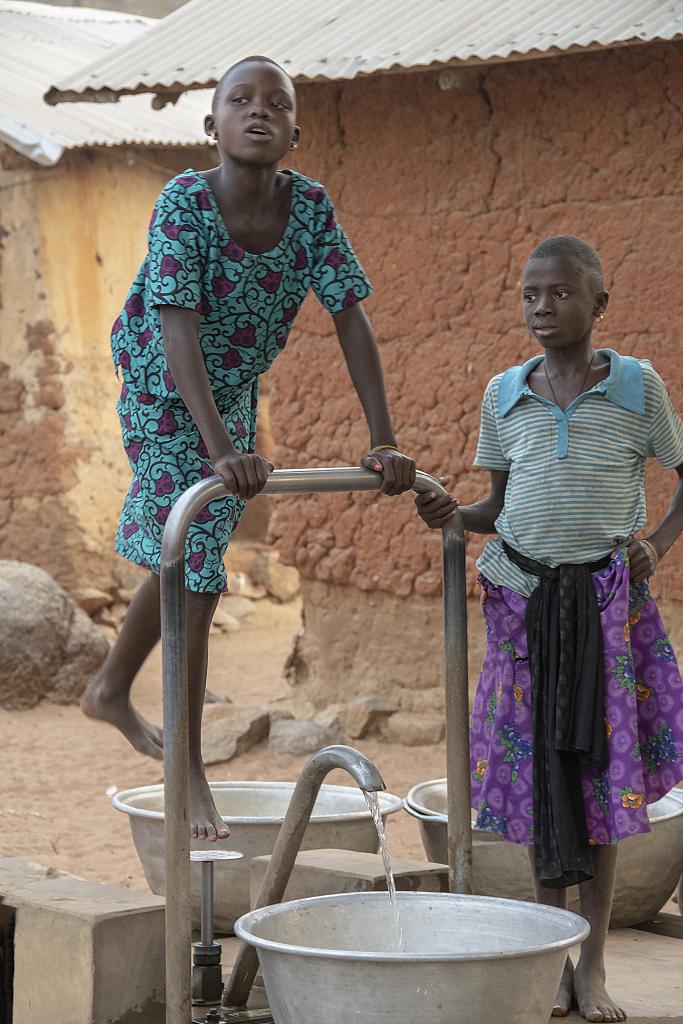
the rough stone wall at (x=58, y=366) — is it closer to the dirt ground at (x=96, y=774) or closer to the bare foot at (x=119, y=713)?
the dirt ground at (x=96, y=774)

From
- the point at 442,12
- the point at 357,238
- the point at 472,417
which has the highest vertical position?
the point at 442,12

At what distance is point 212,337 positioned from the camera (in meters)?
3.11

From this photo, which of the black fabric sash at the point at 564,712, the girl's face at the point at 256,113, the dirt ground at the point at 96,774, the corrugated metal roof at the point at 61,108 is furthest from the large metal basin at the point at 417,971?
the corrugated metal roof at the point at 61,108

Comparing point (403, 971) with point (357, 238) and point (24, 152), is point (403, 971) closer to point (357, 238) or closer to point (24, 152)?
point (357, 238)

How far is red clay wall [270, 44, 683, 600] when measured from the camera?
5668 mm

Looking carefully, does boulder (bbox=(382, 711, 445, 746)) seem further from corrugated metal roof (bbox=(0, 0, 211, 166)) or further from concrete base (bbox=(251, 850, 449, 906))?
corrugated metal roof (bbox=(0, 0, 211, 166))

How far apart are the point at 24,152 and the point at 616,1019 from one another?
709cm

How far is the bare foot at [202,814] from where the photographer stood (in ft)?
9.49

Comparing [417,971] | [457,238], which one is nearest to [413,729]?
[457,238]

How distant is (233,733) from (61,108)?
178 inches

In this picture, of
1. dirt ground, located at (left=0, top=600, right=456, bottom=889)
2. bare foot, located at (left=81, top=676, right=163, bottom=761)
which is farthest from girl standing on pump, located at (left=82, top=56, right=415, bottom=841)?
dirt ground, located at (left=0, top=600, right=456, bottom=889)

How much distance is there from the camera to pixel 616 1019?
281 centimetres

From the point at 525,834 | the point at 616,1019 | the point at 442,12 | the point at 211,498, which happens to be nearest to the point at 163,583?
the point at 211,498

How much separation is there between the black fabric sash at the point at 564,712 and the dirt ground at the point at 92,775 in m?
2.62
